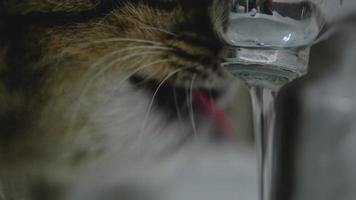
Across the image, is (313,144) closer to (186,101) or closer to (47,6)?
(186,101)

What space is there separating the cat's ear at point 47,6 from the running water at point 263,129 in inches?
5.3

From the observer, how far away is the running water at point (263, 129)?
0.42 m

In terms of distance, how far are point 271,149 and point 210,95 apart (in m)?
0.06

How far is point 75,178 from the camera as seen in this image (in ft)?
1.45

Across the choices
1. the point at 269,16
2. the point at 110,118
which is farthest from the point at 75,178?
the point at 269,16

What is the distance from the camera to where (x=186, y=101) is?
0.45m

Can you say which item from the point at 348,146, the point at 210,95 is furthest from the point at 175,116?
the point at 348,146

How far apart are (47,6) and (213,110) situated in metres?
0.15

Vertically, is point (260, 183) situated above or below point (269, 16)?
below

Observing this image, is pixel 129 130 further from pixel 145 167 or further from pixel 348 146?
pixel 348 146

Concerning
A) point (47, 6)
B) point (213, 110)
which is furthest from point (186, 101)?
point (47, 6)

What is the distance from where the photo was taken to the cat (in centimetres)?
41

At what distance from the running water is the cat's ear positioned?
134 millimetres

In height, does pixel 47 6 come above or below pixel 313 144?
above
